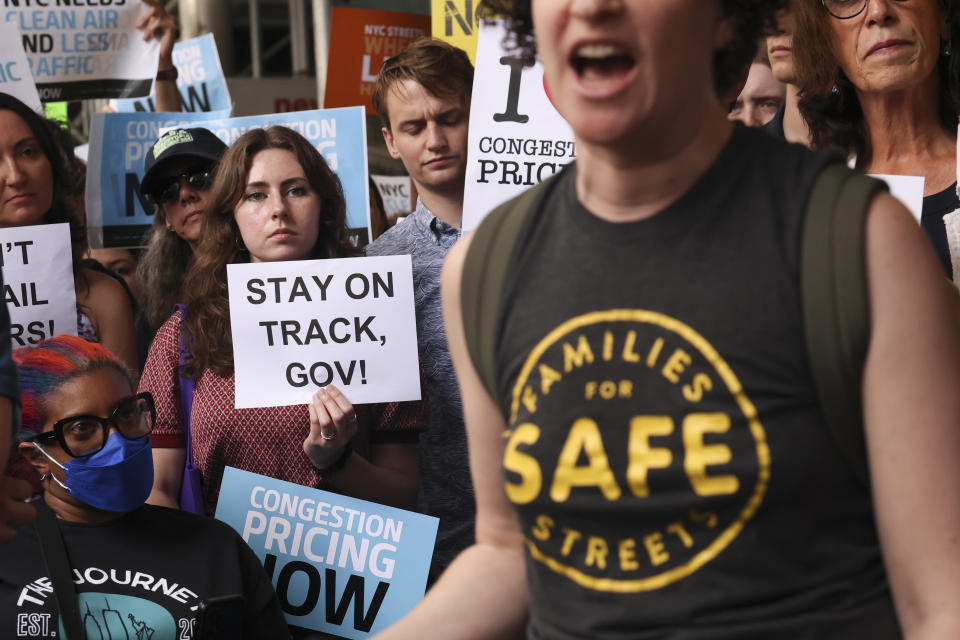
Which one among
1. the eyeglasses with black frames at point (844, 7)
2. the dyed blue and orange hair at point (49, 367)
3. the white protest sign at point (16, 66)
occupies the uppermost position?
the eyeglasses with black frames at point (844, 7)

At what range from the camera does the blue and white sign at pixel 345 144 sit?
4.18 meters

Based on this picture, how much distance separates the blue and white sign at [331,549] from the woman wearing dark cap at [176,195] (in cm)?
102

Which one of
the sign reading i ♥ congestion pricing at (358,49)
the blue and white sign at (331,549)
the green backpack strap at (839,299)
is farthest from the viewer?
the sign reading i ♥ congestion pricing at (358,49)

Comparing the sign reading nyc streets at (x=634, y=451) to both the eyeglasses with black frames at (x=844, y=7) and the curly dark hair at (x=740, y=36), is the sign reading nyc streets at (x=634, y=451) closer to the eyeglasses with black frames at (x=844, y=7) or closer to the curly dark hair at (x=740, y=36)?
the curly dark hair at (x=740, y=36)

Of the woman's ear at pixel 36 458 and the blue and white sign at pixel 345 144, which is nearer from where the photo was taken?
the woman's ear at pixel 36 458

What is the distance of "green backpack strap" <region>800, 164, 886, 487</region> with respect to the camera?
3.48ft

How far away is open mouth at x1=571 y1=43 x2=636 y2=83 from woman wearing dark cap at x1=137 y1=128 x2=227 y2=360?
10.0ft

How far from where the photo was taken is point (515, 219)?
1.29 metres

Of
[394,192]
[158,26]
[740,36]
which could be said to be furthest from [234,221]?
[394,192]

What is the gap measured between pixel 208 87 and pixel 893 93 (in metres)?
3.93

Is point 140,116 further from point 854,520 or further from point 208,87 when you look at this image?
point 854,520

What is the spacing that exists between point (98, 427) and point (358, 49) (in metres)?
3.27

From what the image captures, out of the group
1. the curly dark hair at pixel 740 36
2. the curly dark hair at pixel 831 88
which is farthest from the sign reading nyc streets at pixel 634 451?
the curly dark hair at pixel 831 88

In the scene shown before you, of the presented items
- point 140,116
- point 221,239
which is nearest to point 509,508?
point 221,239
